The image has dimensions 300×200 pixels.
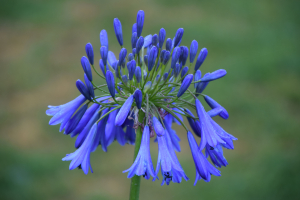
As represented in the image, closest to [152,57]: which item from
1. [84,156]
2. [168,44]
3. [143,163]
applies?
[168,44]

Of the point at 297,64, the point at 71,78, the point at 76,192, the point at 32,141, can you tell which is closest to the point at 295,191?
the point at 76,192

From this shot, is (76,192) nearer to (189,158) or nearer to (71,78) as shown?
(189,158)

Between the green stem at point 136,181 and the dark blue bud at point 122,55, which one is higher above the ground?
the dark blue bud at point 122,55

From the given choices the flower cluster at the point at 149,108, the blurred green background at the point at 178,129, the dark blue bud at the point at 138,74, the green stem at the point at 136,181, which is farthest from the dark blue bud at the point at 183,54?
the blurred green background at the point at 178,129

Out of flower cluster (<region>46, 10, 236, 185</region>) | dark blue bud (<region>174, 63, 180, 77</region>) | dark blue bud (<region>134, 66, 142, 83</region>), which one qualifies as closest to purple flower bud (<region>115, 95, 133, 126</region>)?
flower cluster (<region>46, 10, 236, 185</region>)

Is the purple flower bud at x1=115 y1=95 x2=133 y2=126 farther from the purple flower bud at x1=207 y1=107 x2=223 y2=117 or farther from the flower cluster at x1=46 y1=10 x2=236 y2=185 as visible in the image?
the purple flower bud at x1=207 y1=107 x2=223 y2=117

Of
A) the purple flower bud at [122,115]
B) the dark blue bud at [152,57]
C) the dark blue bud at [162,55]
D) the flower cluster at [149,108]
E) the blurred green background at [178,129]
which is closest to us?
the purple flower bud at [122,115]

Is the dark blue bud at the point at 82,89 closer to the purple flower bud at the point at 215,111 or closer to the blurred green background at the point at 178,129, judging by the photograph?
the purple flower bud at the point at 215,111
